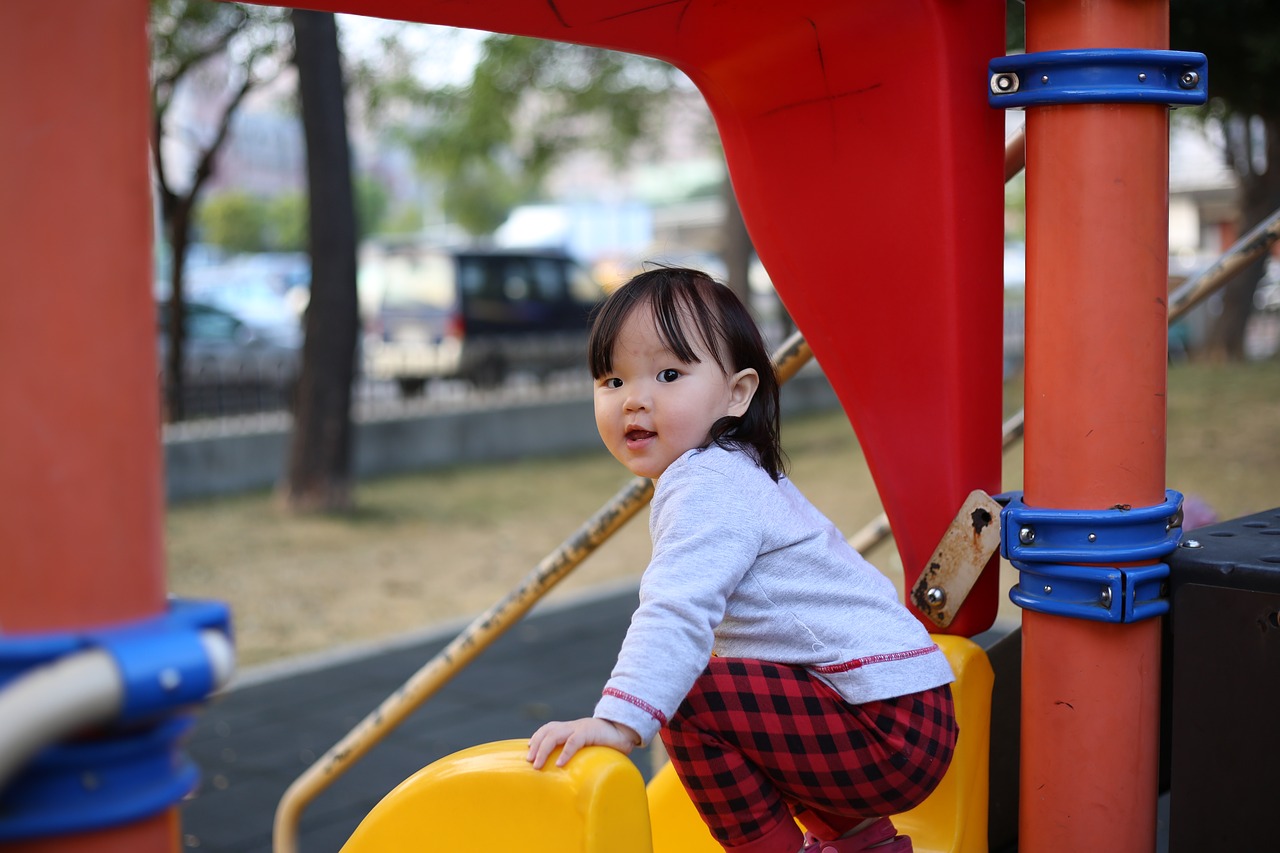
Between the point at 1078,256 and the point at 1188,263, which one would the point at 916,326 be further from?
the point at 1188,263

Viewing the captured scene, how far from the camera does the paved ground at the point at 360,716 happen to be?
323 cm

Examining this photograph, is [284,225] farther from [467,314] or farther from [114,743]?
[114,743]

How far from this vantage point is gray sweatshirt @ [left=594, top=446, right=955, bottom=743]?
1481 millimetres

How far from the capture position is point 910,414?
1745 millimetres

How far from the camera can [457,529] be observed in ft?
24.0

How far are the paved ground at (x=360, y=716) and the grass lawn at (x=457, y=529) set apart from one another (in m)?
0.53

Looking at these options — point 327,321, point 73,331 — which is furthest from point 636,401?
point 327,321

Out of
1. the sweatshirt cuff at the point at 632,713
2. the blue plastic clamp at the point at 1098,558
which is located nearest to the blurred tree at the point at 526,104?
the blue plastic clamp at the point at 1098,558

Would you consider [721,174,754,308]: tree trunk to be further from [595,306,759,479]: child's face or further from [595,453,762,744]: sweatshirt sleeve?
[595,453,762,744]: sweatshirt sleeve

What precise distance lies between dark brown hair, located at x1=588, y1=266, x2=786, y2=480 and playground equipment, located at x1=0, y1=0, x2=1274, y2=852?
0.60ft

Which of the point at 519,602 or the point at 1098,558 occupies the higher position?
the point at 1098,558

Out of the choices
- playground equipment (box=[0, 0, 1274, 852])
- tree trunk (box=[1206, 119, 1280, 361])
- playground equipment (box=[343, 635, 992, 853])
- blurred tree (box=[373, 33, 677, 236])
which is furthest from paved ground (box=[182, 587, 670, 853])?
blurred tree (box=[373, 33, 677, 236])

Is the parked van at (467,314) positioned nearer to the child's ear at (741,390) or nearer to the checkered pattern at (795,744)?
the child's ear at (741,390)

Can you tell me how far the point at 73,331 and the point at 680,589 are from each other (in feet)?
2.53
